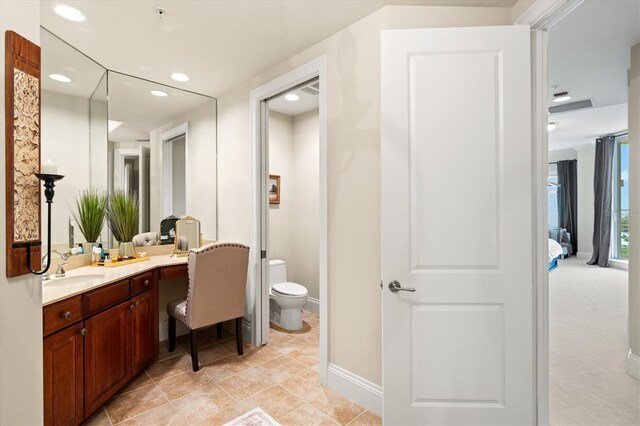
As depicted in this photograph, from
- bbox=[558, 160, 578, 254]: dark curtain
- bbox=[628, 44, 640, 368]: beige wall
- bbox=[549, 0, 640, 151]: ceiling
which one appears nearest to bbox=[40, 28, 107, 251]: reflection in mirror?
bbox=[549, 0, 640, 151]: ceiling

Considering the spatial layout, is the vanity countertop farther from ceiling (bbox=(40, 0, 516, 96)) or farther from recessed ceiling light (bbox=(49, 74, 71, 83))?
ceiling (bbox=(40, 0, 516, 96))

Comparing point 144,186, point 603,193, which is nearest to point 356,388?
point 144,186

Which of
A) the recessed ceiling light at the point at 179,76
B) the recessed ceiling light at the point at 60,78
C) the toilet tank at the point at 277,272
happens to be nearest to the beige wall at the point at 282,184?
the toilet tank at the point at 277,272

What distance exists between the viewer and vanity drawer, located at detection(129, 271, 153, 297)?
91.0 inches

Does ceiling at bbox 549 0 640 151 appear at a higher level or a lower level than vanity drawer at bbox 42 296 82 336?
higher

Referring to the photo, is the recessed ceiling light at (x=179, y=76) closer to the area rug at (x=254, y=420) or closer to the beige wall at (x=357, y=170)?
the beige wall at (x=357, y=170)

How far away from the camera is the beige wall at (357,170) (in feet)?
6.40

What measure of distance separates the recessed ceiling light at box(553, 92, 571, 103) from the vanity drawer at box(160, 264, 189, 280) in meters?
4.59

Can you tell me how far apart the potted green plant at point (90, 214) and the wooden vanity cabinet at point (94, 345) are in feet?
1.96

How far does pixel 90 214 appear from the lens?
101 inches

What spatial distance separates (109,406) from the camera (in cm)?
208

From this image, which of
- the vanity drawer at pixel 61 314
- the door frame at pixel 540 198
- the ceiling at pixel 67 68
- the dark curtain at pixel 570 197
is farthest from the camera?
the dark curtain at pixel 570 197

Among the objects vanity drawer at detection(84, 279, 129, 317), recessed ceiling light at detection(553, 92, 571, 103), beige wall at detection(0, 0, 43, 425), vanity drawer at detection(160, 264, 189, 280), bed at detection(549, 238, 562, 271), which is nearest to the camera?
beige wall at detection(0, 0, 43, 425)

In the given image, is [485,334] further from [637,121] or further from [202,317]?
[637,121]
